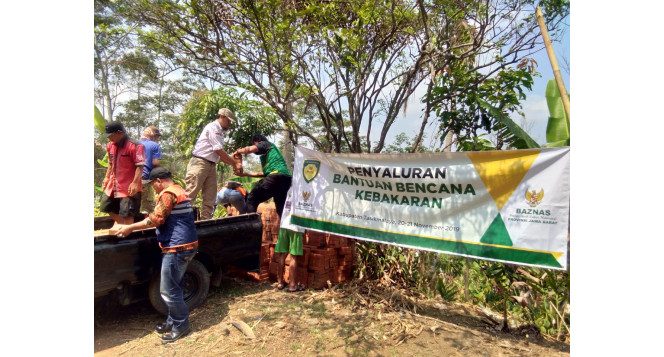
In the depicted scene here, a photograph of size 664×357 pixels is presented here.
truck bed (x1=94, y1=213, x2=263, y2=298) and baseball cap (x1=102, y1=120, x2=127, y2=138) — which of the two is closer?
truck bed (x1=94, y1=213, x2=263, y2=298)

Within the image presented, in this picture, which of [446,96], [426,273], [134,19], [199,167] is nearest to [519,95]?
[446,96]

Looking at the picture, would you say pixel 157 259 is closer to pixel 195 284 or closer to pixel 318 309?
pixel 195 284

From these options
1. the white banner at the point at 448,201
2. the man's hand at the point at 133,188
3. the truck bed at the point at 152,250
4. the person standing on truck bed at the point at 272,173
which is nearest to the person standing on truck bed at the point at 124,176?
the man's hand at the point at 133,188

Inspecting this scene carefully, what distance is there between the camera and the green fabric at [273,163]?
516 centimetres

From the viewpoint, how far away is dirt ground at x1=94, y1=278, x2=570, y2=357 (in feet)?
11.5

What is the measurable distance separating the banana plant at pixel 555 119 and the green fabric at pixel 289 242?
319 centimetres

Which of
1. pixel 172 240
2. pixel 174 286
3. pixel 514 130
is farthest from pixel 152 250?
pixel 514 130

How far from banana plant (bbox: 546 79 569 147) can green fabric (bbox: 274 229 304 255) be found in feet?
10.5

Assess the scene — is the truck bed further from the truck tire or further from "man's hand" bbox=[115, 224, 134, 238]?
the truck tire

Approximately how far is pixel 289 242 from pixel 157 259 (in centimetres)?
169

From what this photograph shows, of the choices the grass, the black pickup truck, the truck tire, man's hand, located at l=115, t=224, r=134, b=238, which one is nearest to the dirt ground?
the grass

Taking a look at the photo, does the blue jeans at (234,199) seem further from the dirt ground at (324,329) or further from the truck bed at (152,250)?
the dirt ground at (324,329)

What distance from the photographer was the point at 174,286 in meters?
3.72

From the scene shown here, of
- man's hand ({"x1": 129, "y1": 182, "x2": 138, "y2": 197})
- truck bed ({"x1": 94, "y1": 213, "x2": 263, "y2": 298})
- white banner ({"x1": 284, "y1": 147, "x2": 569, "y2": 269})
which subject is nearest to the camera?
white banner ({"x1": 284, "y1": 147, "x2": 569, "y2": 269})
